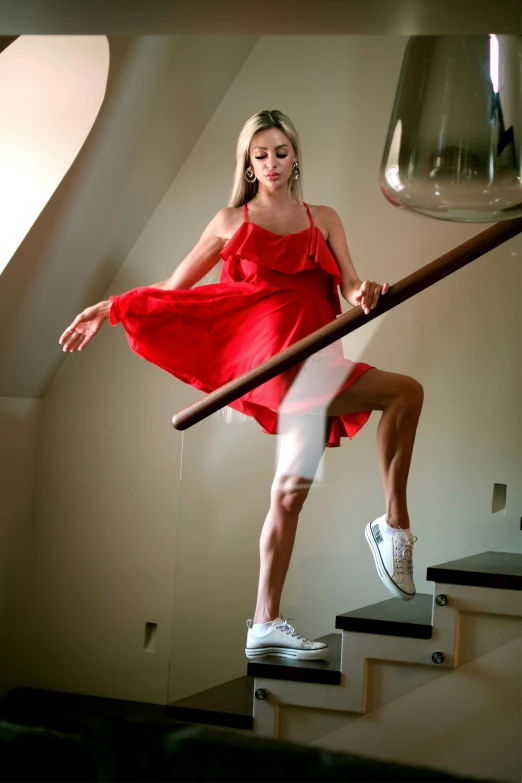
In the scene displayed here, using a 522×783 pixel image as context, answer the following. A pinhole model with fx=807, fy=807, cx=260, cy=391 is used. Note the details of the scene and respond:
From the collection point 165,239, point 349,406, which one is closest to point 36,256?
point 165,239

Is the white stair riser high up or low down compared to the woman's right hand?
down

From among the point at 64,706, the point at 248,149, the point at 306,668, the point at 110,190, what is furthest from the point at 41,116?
the point at 64,706

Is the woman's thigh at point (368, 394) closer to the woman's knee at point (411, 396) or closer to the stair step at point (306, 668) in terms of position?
the woman's knee at point (411, 396)

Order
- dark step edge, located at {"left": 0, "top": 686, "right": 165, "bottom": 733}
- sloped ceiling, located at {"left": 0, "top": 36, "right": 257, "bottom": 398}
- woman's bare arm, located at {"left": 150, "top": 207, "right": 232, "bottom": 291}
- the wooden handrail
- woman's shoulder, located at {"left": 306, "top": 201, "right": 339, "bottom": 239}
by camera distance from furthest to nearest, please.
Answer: dark step edge, located at {"left": 0, "top": 686, "right": 165, "bottom": 733} → sloped ceiling, located at {"left": 0, "top": 36, "right": 257, "bottom": 398} → woman's bare arm, located at {"left": 150, "top": 207, "right": 232, "bottom": 291} → woman's shoulder, located at {"left": 306, "top": 201, "right": 339, "bottom": 239} → the wooden handrail

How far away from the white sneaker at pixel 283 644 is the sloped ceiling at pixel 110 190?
1455 millimetres

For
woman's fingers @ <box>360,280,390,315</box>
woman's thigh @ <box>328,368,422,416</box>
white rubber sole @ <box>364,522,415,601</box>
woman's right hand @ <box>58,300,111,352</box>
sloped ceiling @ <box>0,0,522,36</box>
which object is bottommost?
white rubber sole @ <box>364,522,415,601</box>

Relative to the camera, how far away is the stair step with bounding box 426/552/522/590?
2.08 metres

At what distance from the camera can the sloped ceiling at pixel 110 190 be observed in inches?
106

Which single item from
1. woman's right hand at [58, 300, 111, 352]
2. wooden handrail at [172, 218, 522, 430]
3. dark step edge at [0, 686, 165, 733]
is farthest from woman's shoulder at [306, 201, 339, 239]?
dark step edge at [0, 686, 165, 733]

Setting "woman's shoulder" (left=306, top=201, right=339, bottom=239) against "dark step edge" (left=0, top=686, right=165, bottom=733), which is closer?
"woman's shoulder" (left=306, top=201, right=339, bottom=239)

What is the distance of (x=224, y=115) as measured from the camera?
3107 millimetres

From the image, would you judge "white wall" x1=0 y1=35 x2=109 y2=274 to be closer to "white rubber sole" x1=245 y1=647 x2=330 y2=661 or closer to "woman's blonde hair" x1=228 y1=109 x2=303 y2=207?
"woman's blonde hair" x1=228 y1=109 x2=303 y2=207

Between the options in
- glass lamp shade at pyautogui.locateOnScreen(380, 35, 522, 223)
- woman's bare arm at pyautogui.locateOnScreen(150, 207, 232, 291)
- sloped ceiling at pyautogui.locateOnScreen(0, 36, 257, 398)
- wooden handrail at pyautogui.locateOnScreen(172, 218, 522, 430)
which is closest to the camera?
glass lamp shade at pyautogui.locateOnScreen(380, 35, 522, 223)

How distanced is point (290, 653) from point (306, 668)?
0.06 meters
